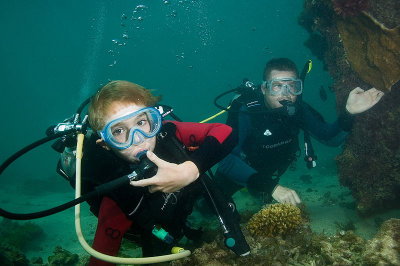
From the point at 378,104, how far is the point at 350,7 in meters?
2.40

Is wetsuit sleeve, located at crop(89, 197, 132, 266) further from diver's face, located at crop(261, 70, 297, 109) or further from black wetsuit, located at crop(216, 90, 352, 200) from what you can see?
diver's face, located at crop(261, 70, 297, 109)

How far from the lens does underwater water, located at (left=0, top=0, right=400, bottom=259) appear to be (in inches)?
442

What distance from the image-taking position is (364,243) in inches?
113

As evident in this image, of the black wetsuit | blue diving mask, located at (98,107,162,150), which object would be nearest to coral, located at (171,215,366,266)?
blue diving mask, located at (98,107,162,150)

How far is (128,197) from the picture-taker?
3.02 meters

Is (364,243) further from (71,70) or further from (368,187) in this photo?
(71,70)

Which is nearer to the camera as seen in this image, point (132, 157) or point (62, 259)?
point (132, 157)

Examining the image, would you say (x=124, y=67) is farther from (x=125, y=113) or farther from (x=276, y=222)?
(x=276, y=222)

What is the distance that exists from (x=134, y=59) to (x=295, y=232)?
5313 inches

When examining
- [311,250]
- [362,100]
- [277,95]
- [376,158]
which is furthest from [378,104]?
[311,250]

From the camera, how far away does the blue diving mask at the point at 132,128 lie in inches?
109

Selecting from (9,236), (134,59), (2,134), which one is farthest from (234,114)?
(134,59)

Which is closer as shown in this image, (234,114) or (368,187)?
(368,187)

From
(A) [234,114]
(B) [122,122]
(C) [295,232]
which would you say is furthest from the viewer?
(A) [234,114]
